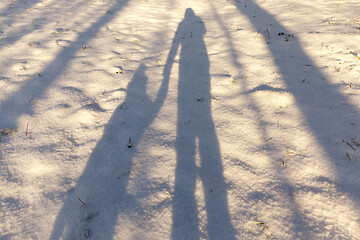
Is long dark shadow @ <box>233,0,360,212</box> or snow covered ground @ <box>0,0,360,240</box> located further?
long dark shadow @ <box>233,0,360,212</box>

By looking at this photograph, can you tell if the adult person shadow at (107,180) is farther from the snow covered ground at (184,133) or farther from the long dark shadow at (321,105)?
the long dark shadow at (321,105)

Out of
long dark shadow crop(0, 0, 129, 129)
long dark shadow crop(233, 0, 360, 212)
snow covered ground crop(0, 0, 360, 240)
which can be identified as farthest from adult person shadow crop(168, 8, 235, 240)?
long dark shadow crop(0, 0, 129, 129)

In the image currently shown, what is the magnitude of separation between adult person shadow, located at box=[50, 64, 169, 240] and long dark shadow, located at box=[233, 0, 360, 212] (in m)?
1.96

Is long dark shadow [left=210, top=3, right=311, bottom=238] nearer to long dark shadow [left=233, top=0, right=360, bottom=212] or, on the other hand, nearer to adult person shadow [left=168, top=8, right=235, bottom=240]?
long dark shadow [left=233, top=0, right=360, bottom=212]

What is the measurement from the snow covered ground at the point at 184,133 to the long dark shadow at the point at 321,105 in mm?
16

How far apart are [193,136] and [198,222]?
103 centimetres

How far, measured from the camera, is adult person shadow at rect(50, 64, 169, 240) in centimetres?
179

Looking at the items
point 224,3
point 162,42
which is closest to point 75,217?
point 162,42

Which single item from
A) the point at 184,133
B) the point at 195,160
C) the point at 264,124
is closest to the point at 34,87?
the point at 184,133

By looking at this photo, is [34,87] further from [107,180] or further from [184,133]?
[184,133]

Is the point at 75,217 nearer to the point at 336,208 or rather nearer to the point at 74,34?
the point at 336,208

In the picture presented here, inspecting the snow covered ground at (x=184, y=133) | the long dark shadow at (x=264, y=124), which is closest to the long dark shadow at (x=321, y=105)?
the snow covered ground at (x=184, y=133)

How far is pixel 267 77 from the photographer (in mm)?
3350

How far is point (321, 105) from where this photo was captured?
8.98ft
